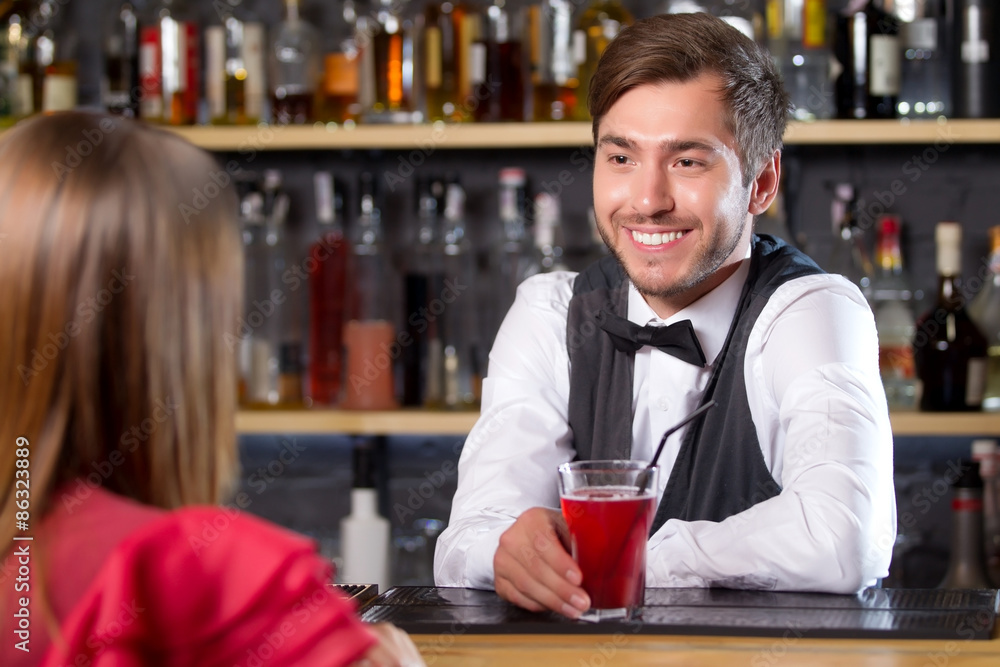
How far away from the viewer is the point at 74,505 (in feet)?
1.55

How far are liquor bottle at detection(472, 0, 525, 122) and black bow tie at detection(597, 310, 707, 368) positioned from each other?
0.59 m

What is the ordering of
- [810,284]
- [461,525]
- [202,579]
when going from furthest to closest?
[810,284], [461,525], [202,579]

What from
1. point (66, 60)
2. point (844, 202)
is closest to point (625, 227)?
point (844, 202)

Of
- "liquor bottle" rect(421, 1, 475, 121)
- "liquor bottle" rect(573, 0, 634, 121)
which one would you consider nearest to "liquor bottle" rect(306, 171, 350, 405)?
"liquor bottle" rect(421, 1, 475, 121)

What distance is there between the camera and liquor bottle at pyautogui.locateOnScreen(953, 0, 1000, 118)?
172 cm

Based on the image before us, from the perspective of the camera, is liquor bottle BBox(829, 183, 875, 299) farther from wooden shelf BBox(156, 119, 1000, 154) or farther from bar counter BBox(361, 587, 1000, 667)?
bar counter BBox(361, 587, 1000, 667)

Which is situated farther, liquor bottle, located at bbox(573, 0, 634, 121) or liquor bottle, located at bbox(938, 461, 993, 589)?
liquor bottle, located at bbox(573, 0, 634, 121)

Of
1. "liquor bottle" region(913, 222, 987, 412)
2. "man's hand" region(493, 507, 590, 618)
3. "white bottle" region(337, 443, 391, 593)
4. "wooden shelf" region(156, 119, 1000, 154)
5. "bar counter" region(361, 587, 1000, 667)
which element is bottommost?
"white bottle" region(337, 443, 391, 593)

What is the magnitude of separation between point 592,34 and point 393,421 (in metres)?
0.76

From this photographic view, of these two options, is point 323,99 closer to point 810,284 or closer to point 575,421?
point 575,421

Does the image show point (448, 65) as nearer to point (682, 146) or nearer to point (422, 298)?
point (422, 298)

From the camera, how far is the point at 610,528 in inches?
33.8

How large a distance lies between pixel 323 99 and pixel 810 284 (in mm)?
992

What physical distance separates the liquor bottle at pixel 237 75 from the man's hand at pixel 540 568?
117 cm
